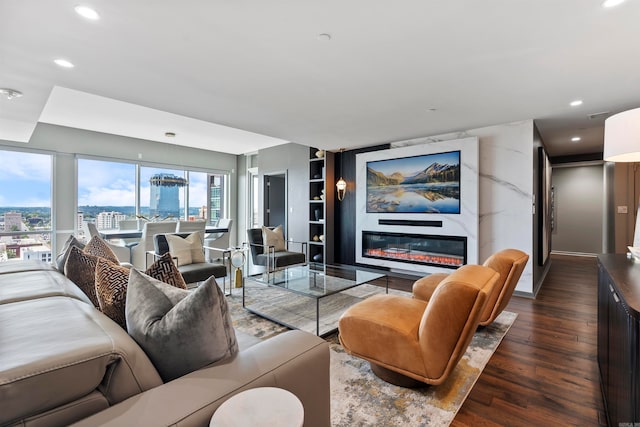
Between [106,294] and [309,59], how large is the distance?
2169 mm

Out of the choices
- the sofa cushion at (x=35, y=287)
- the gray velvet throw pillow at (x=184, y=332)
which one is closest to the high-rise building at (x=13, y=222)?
the sofa cushion at (x=35, y=287)

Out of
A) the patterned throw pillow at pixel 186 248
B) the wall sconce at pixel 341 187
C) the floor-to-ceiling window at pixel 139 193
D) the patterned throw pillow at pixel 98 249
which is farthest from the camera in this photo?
the floor-to-ceiling window at pixel 139 193

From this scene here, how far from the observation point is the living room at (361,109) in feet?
6.61

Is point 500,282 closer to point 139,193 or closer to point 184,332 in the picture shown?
point 184,332

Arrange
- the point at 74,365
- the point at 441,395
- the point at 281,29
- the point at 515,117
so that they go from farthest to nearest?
the point at 515,117
the point at 281,29
the point at 441,395
the point at 74,365

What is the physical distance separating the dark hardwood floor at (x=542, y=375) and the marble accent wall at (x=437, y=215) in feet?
4.16

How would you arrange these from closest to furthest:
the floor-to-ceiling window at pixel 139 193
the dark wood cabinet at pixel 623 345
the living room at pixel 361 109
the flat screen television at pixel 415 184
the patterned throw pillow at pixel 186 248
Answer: the dark wood cabinet at pixel 623 345
the living room at pixel 361 109
the patterned throw pillow at pixel 186 248
the flat screen television at pixel 415 184
the floor-to-ceiling window at pixel 139 193

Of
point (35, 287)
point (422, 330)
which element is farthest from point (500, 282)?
point (35, 287)

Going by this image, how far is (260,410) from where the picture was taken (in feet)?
2.72

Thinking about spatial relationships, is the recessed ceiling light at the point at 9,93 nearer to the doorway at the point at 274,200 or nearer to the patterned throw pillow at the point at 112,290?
the patterned throw pillow at the point at 112,290

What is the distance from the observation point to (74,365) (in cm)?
75

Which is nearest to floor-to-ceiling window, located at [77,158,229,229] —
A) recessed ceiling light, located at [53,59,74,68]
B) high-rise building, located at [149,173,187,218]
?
high-rise building, located at [149,173,187,218]

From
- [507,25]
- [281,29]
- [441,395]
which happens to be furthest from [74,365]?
[507,25]

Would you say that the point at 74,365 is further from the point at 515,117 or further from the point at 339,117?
the point at 515,117
